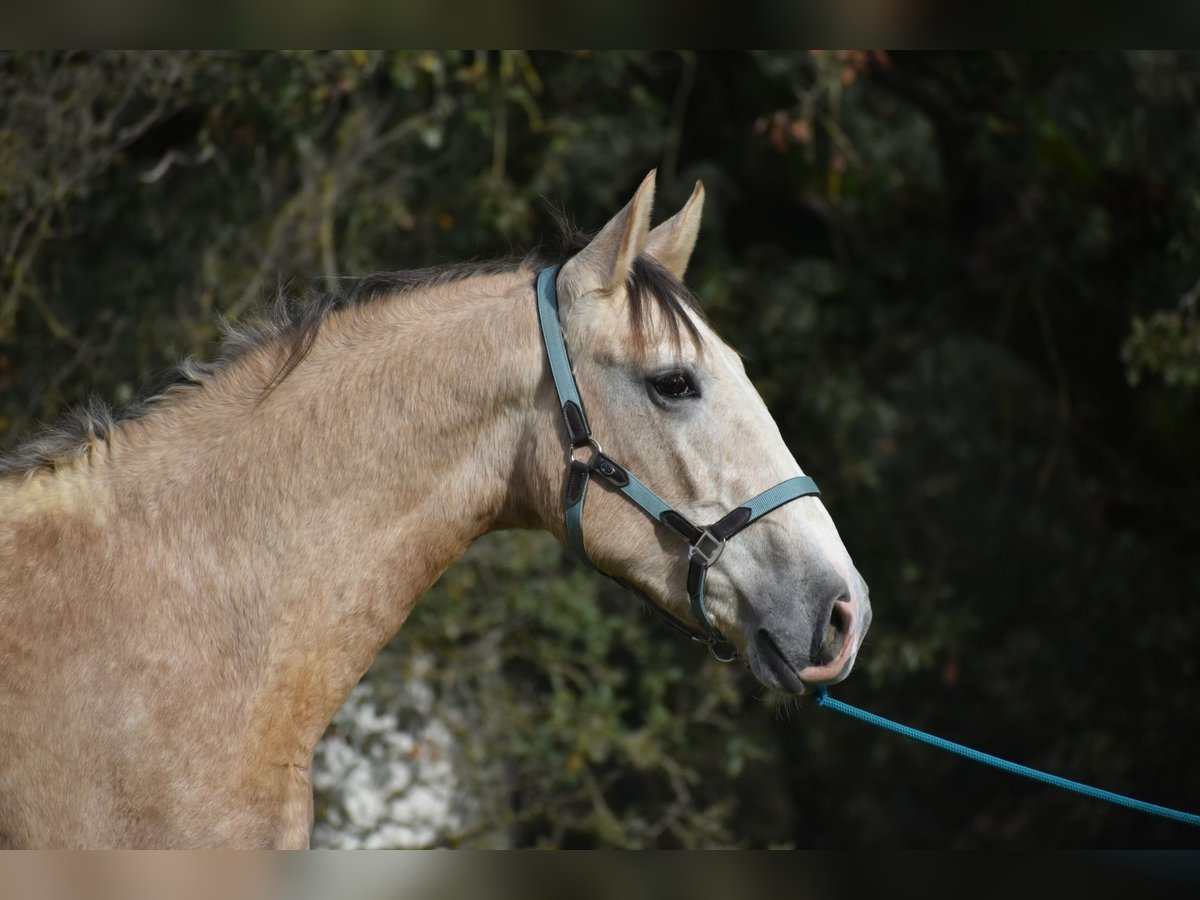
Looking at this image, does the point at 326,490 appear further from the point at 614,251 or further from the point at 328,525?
the point at 614,251

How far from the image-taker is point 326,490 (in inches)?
86.6

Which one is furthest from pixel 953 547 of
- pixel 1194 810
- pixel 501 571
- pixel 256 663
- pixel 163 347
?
pixel 256 663

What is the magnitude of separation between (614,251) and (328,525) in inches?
32.1

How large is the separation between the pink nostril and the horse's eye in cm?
52

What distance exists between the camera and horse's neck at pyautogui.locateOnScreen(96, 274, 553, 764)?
7.04 ft

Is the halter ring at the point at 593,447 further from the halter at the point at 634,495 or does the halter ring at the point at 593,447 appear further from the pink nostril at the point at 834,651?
the pink nostril at the point at 834,651

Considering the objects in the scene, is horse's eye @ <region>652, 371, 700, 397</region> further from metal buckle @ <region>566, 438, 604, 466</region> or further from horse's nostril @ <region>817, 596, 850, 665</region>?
horse's nostril @ <region>817, 596, 850, 665</region>

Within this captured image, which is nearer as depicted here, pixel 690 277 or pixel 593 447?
pixel 593 447

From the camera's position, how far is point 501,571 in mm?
5195

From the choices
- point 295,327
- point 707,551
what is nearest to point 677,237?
point 707,551

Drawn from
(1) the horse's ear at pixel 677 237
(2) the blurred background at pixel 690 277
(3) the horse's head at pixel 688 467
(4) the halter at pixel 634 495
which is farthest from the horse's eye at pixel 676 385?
(2) the blurred background at pixel 690 277

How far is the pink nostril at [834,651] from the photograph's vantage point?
2092 mm

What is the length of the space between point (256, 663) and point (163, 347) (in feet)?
9.89
